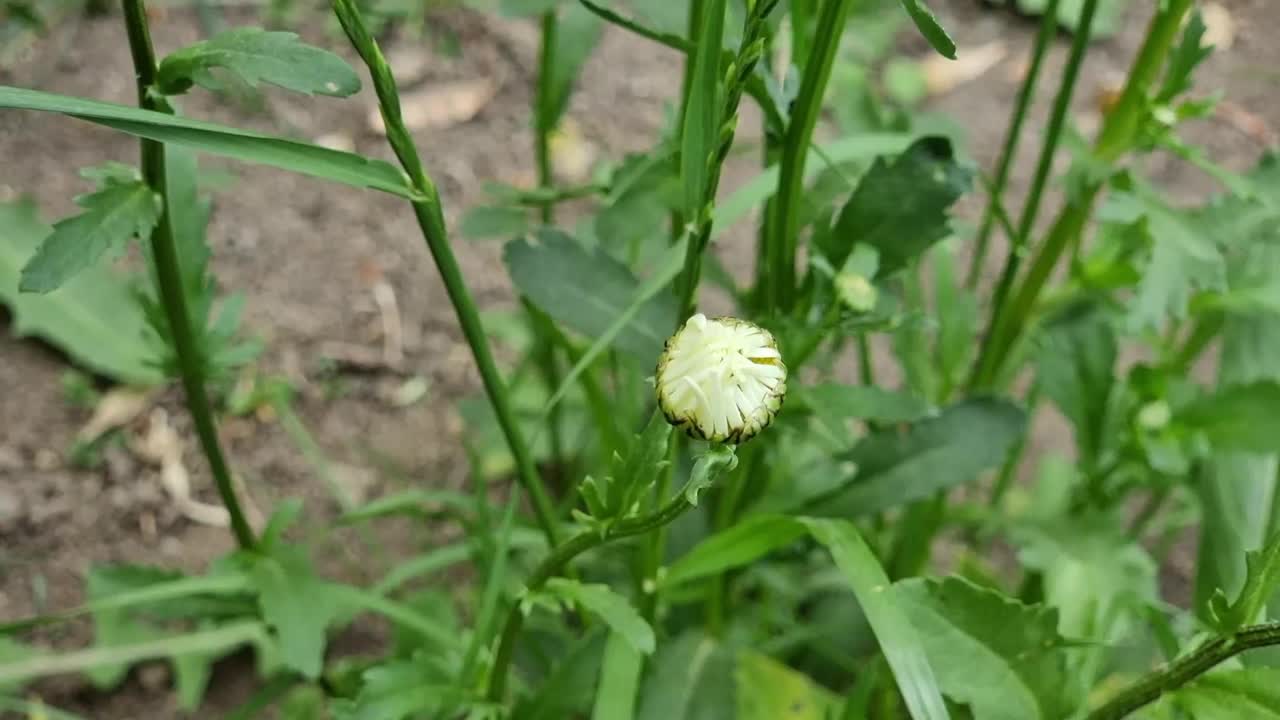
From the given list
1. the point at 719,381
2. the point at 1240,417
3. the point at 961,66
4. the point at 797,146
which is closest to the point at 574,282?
the point at 797,146

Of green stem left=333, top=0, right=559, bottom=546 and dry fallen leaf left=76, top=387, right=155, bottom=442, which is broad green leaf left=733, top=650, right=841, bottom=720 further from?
dry fallen leaf left=76, top=387, right=155, bottom=442

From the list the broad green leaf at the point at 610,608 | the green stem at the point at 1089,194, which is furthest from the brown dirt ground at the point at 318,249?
the broad green leaf at the point at 610,608

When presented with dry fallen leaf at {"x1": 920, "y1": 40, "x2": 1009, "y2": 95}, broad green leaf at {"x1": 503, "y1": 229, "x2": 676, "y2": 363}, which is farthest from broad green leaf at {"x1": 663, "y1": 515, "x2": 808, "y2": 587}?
dry fallen leaf at {"x1": 920, "y1": 40, "x2": 1009, "y2": 95}

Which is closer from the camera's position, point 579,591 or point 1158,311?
point 579,591

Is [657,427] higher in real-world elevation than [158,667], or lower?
higher

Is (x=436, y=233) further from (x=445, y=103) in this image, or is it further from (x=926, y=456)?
(x=445, y=103)

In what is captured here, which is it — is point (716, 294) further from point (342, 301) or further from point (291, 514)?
→ point (291, 514)

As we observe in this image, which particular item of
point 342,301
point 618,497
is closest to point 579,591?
point 618,497
